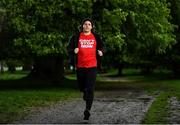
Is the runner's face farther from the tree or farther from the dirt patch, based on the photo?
→ the tree

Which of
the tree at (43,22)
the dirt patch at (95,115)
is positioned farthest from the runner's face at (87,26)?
the tree at (43,22)

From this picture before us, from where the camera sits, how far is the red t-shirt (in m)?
11.6

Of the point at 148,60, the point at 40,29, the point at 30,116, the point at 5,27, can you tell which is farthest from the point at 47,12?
the point at 148,60

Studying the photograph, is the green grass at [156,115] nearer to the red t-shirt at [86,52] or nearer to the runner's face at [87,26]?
the red t-shirt at [86,52]

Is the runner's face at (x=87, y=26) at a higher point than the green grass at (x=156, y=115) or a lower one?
higher

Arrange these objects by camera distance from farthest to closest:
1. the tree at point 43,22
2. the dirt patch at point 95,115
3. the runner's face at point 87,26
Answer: the tree at point 43,22
the runner's face at point 87,26
the dirt patch at point 95,115

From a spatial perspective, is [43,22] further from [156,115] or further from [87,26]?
[87,26]

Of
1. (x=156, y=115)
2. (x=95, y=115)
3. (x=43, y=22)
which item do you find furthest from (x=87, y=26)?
(x=43, y=22)

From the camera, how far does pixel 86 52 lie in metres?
11.6

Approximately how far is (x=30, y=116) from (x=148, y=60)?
3577cm

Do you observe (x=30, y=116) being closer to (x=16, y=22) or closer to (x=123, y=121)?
(x=123, y=121)

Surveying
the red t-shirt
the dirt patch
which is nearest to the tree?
the dirt patch

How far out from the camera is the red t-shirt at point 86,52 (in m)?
11.6

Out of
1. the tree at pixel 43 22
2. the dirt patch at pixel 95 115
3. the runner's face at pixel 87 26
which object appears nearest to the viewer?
the dirt patch at pixel 95 115
